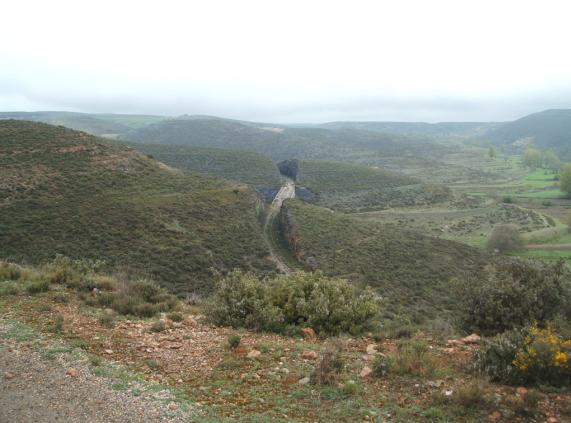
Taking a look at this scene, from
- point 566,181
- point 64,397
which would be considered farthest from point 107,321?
point 566,181

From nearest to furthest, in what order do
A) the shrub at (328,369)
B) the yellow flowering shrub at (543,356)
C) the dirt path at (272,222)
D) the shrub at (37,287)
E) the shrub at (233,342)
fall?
the yellow flowering shrub at (543,356), the shrub at (328,369), the shrub at (233,342), the shrub at (37,287), the dirt path at (272,222)

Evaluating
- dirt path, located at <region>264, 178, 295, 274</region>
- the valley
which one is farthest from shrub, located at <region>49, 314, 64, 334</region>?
dirt path, located at <region>264, 178, 295, 274</region>

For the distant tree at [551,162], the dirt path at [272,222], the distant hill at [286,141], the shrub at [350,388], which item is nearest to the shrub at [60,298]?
the shrub at [350,388]

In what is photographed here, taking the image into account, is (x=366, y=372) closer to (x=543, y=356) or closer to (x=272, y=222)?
(x=543, y=356)

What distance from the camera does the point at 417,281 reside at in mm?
30359

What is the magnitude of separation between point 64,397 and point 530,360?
6396 millimetres

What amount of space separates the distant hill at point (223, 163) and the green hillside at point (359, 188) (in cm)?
797

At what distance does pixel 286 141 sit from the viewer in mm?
167500

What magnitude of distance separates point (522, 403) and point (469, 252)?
37834 mm

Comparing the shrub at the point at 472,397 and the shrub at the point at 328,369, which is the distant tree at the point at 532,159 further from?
the shrub at the point at 472,397

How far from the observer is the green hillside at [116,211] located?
25672 millimetres

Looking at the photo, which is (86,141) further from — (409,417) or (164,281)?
(409,417)

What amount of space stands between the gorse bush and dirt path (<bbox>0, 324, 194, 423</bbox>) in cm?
351

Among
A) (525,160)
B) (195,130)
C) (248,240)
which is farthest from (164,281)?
(525,160)
